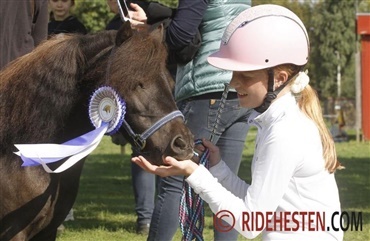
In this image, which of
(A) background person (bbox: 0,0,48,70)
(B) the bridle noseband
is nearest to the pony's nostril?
(B) the bridle noseband

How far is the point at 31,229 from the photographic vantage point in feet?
15.2

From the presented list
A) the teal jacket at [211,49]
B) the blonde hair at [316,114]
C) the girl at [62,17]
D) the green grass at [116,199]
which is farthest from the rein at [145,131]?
the girl at [62,17]

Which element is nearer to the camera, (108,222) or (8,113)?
(8,113)

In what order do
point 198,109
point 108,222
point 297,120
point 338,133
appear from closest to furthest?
1. point 297,120
2. point 198,109
3. point 108,222
4. point 338,133

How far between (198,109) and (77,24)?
2738 millimetres

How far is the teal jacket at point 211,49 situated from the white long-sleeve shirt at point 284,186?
1718 mm

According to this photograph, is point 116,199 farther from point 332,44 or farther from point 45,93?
point 332,44

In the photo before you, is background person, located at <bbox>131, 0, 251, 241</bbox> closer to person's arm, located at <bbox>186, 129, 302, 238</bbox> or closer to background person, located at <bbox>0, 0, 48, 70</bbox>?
background person, located at <bbox>0, 0, 48, 70</bbox>

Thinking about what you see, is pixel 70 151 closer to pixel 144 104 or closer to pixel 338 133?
pixel 144 104

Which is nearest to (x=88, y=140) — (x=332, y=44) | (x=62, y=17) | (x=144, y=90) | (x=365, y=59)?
(x=144, y=90)

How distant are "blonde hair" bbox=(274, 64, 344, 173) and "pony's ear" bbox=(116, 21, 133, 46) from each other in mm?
1000

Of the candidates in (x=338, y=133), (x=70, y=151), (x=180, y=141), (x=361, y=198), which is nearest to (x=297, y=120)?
(x=180, y=141)

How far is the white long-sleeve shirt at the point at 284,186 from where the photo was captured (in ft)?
12.1

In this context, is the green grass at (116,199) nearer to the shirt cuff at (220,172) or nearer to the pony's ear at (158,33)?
the pony's ear at (158,33)
